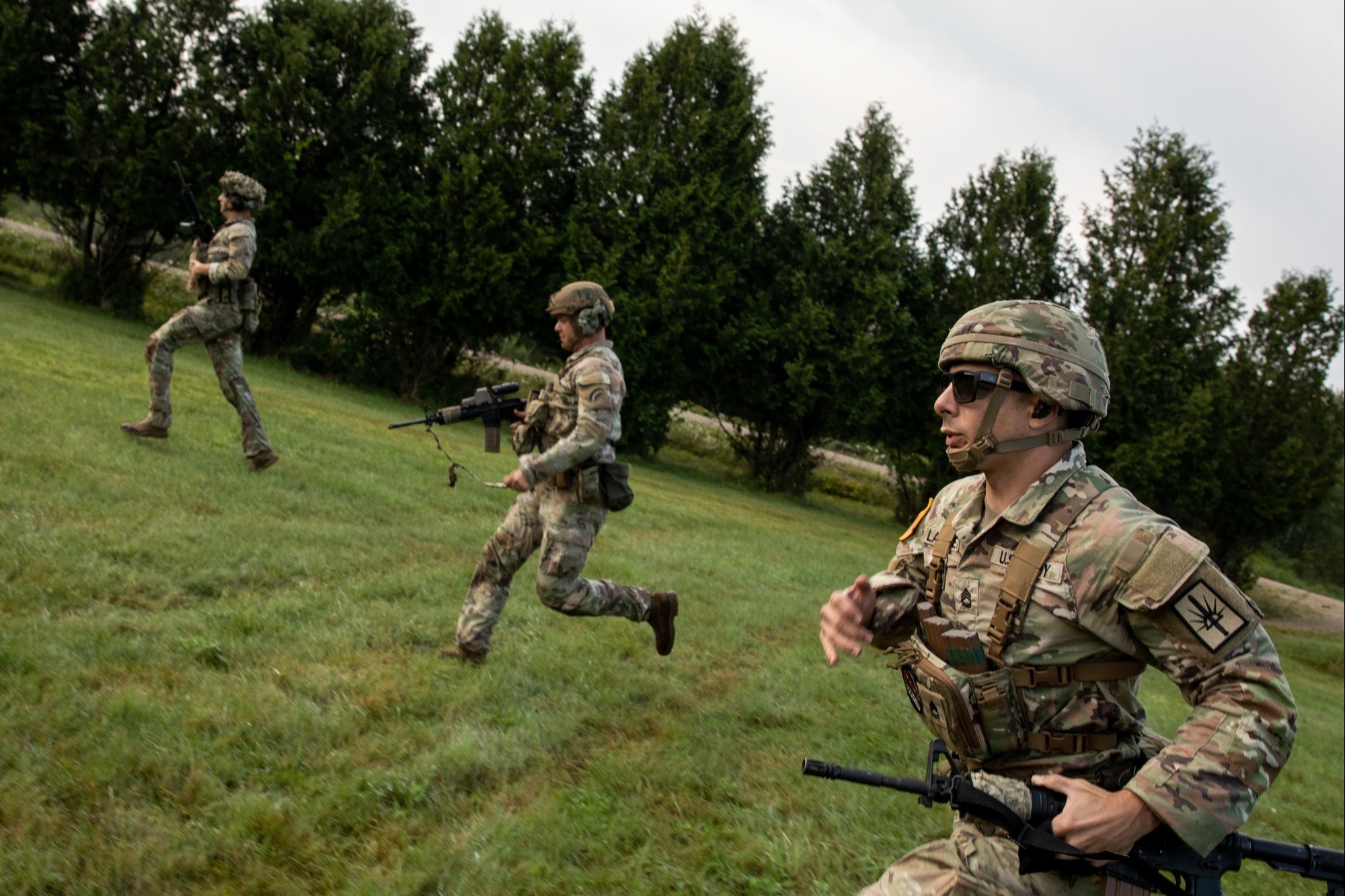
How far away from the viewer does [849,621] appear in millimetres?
2938

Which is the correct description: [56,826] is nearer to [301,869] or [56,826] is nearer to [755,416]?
[301,869]

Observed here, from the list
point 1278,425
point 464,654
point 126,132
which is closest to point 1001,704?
point 464,654

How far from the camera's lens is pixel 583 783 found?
192 inches

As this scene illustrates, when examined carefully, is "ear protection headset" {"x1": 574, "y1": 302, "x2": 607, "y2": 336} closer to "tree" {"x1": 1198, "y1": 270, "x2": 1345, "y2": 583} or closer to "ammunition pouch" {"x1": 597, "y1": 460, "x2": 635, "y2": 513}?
"ammunition pouch" {"x1": 597, "y1": 460, "x2": 635, "y2": 513}

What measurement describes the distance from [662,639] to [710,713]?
0.71 m

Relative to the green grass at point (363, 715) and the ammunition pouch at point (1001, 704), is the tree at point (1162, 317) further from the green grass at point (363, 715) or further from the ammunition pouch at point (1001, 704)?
the ammunition pouch at point (1001, 704)

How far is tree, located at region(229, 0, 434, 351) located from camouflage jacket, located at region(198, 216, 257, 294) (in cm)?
1239

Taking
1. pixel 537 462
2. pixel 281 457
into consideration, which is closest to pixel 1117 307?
pixel 281 457

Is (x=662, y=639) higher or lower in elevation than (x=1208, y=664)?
lower

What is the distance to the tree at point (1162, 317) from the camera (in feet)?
84.3

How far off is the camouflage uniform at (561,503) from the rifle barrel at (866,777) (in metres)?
3.31

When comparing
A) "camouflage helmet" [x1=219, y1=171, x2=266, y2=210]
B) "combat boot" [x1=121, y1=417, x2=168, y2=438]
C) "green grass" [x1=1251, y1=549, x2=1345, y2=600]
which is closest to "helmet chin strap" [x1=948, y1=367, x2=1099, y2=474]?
"camouflage helmet" [x1=219, y1=171, x2=266, y2=210]

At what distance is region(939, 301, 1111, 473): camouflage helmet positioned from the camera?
276 centimetres

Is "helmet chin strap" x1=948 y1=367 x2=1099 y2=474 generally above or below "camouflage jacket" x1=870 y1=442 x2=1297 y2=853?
above
